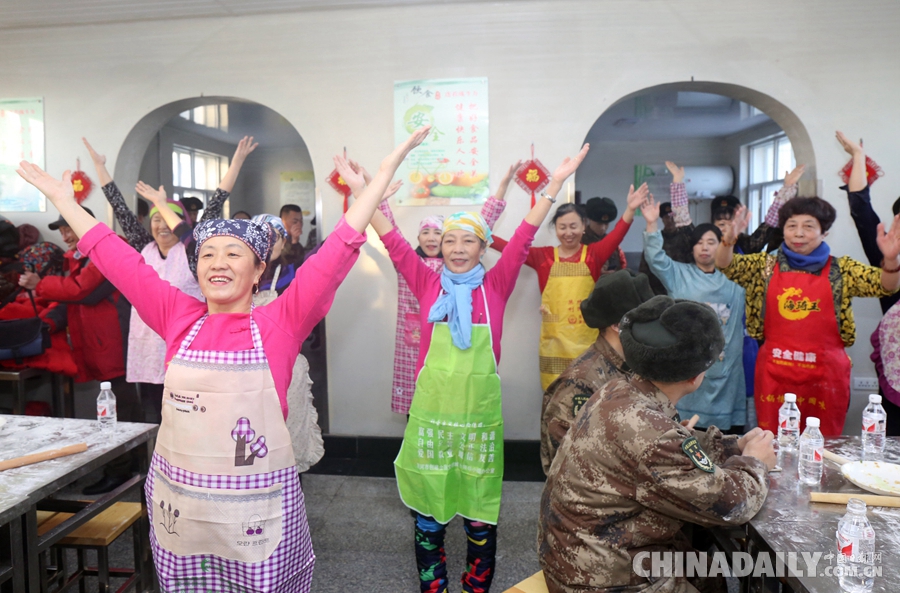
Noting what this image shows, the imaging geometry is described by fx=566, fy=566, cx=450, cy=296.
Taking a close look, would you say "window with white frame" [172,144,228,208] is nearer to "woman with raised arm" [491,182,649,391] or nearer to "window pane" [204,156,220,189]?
"window pane" [204,156,220,189]

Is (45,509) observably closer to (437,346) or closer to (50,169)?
(437,346)

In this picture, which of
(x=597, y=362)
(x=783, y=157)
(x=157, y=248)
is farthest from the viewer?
(x=783, y=157)

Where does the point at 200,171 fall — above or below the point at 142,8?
below

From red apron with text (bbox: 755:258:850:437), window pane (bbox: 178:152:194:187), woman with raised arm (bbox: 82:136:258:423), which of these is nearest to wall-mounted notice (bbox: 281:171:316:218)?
window pane (bbox: 178:152:194:187)

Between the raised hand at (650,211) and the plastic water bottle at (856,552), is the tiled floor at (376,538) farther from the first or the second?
the raised hand at (650,211)

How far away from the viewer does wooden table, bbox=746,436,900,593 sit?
1248 mm

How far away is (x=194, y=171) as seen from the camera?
323 inches

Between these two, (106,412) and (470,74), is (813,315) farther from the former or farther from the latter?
(106,412)

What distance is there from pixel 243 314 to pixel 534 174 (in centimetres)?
253

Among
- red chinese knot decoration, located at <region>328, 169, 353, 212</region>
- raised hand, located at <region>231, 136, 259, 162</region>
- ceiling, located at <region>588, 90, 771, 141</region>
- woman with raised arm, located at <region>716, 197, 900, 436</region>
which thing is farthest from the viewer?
ceiling, located at <region>588, 90, 771, 141</region>

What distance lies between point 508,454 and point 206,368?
2.64m

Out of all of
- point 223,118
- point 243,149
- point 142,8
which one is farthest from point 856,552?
point 223,118

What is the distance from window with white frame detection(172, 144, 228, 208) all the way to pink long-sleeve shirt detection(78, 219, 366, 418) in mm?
6271

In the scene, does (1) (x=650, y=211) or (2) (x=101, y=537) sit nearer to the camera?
(2) (x=101, y=537)
